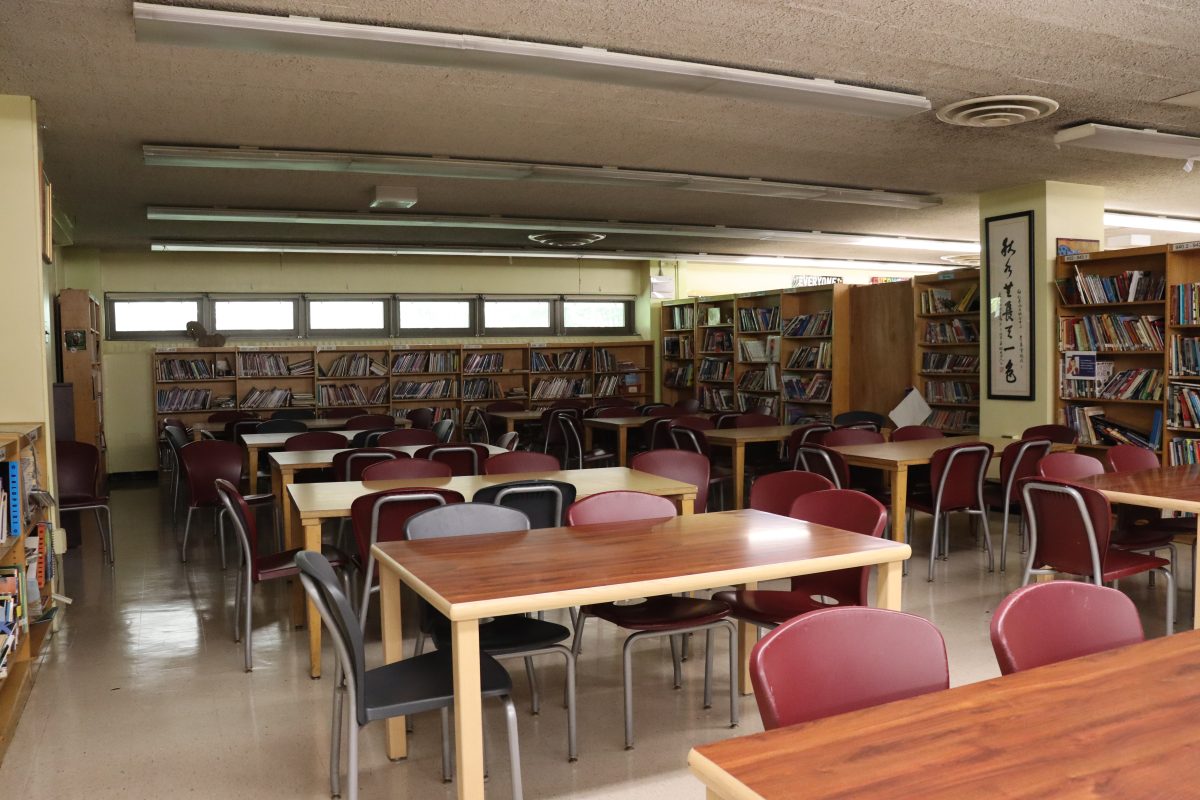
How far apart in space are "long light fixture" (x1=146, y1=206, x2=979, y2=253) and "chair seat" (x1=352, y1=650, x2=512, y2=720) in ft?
21.5

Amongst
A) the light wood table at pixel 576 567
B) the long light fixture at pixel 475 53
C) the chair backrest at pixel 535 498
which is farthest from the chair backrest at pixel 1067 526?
the long light fixture at pixel 475 53

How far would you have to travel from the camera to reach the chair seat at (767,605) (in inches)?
131

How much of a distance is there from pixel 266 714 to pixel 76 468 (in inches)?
152

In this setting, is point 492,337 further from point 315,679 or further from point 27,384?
point 315,679

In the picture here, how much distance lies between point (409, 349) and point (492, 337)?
1.38m

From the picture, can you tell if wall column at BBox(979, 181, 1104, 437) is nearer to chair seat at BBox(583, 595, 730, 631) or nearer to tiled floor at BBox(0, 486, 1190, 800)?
tiled floor at BBox(0, 486, 1190, 800)

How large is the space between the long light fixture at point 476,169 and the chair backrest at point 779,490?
3.56 meters

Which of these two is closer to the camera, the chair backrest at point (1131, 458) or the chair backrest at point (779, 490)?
the chair backrest at point (779, 490)

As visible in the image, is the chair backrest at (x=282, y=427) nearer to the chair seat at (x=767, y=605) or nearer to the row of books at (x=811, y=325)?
the row of books at (x=811, y=325)

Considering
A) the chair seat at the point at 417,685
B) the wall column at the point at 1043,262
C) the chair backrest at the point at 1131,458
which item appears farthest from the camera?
the wall column at the point at 1043,262

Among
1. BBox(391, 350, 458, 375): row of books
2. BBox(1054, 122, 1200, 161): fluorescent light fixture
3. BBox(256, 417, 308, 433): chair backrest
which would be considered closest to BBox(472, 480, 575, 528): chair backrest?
BBox(1054, 122, 1200, 161): fluorescent light fixture

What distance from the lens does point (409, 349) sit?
12.4m

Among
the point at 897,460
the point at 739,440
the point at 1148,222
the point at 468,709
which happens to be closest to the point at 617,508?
the point at 468,709

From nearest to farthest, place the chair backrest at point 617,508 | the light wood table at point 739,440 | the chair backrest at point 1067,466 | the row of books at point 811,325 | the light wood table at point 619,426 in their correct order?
1. the chair backrest at point 617,508
2. the chair backrest at point 1067,466
3. the light wood table at point 739,440
4. the light wood table at point 619,426
5. the row of books at point 811,325
